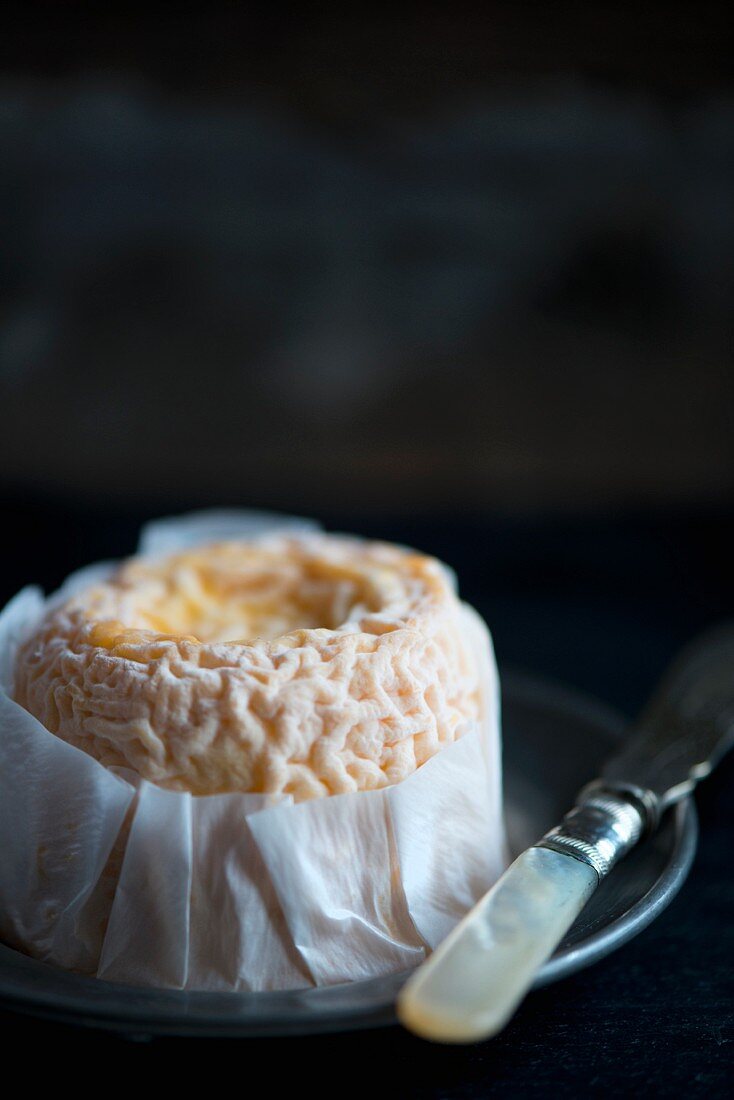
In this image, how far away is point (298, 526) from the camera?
4.71 feet

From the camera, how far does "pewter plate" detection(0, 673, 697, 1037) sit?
0.80 m

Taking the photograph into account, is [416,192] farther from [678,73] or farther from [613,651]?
[613,651]

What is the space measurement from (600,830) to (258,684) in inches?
13.3

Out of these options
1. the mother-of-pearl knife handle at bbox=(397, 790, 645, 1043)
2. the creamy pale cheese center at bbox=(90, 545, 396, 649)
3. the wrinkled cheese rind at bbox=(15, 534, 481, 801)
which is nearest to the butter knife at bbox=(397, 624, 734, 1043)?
the mother-of-pearl knife handle at bbox=(397, 790, 645, 1043)

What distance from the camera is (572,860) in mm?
962

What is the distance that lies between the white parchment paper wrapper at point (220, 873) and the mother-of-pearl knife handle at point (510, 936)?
0.08 metres

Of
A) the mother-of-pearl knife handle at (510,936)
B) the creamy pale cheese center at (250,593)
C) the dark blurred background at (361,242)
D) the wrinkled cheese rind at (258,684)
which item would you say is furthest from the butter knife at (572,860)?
the dark blurred background at (361,242)

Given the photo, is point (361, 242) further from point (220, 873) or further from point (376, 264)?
point (220, 873)

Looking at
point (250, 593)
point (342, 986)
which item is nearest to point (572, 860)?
point (342, 986)

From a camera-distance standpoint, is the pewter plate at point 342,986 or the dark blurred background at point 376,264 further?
the dark blurred background at point 376,264

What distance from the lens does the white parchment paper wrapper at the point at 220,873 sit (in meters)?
0.91

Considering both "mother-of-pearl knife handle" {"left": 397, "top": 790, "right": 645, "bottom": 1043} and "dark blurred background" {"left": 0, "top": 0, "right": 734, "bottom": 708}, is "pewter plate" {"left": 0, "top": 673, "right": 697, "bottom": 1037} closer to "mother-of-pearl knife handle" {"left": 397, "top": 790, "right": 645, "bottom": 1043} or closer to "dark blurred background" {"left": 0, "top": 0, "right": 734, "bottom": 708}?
"mother-of-pearl knife handle" {"left": 397, "top": 790, "right": 645, "bottom": 1043}

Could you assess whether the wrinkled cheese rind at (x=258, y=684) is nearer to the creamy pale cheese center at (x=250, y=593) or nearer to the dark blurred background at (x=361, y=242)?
the creamy pale cheese center at (x=250, y=593)

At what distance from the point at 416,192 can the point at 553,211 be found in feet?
0.90
